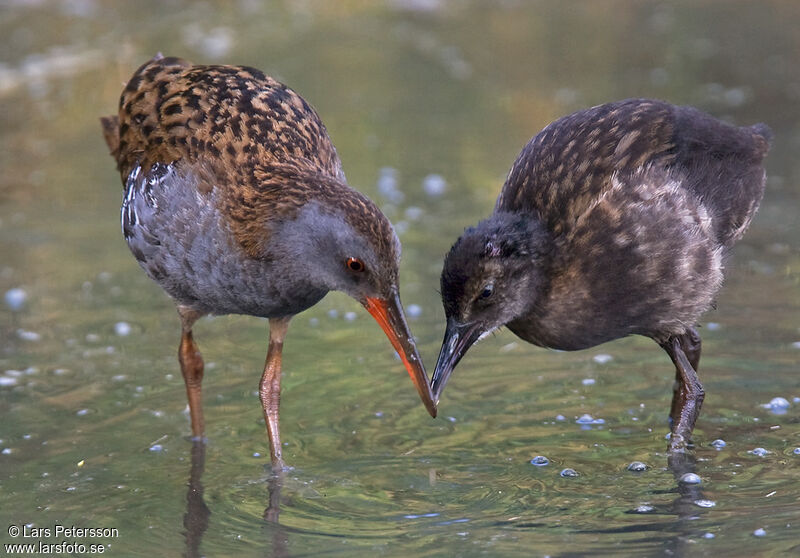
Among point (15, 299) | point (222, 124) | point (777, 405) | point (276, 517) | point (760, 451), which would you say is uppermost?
point (15, 299)

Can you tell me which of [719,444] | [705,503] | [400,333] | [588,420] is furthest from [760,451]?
[400,333]

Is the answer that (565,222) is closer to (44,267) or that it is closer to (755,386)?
(755,386)

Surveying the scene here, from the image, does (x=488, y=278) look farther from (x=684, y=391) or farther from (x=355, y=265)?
(x=684, y=391)

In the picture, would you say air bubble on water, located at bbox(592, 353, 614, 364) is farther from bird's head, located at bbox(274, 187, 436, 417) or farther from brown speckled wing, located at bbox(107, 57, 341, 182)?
brown speckled wing, located at bbox(107, 57, 341, 182)

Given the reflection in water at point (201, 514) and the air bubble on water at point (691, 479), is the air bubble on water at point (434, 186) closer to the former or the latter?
the reflection in water at point (201, 514)

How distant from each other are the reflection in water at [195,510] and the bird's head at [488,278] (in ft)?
3.69

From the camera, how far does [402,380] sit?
6.57m

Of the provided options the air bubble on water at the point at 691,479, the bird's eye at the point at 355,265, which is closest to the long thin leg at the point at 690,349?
the air bubble on water at the point at 691,479

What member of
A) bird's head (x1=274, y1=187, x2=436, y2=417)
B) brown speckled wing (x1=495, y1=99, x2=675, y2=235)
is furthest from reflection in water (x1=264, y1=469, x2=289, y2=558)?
brown speckled wing (x1=495, y1=99, x2=675, y2=235)

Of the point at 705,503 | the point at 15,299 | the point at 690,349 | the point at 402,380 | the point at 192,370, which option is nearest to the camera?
the point at 705,503

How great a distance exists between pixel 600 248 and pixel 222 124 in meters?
1.84

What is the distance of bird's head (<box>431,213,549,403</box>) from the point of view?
208 inches

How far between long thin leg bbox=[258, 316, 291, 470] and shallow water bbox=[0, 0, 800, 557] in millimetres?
98

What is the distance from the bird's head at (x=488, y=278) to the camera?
17.3 feet
